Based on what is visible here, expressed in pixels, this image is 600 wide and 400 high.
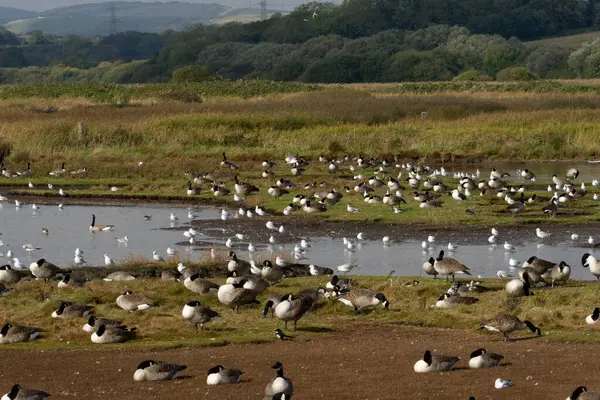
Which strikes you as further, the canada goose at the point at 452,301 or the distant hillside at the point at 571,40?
the distant hillside at the point at 571,40

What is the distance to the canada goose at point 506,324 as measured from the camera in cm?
1820

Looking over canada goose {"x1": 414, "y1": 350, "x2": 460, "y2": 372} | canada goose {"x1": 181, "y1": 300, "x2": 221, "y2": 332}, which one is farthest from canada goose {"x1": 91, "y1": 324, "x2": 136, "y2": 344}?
canada goose {"x1": 414, "y1": 350, "x2": 460, "y2": 372}

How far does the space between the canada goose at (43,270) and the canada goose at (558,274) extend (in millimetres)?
9766

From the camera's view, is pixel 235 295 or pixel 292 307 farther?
pixel 235 295

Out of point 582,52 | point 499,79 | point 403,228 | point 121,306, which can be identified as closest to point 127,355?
point 121,306

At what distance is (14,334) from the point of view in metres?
18.9

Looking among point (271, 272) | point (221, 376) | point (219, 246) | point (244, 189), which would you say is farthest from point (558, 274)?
point (244, 189)

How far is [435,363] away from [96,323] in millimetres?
6226

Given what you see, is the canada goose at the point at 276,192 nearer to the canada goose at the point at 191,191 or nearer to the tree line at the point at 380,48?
the canada goose at the point at 191,191

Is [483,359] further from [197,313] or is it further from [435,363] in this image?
[197,313]

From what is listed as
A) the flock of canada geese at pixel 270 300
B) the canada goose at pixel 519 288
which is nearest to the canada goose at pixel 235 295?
the flock of canada geese at pixel 270 300

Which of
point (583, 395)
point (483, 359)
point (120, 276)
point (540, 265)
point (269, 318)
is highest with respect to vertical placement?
point (583, 395)

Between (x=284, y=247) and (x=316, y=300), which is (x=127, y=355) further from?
(x=284, y=247)

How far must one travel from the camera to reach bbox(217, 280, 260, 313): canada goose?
2023 centimetres
